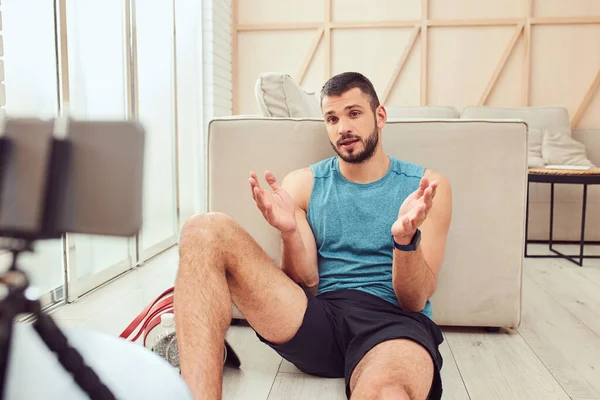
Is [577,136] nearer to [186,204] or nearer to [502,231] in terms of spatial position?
[502,231]

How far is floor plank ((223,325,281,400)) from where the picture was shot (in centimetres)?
143

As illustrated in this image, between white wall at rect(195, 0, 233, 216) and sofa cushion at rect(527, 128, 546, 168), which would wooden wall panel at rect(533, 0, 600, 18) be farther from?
white wall at rect(195, 0, 233, 216)

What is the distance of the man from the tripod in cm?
72

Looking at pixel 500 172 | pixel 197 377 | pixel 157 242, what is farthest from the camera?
pixel 157 242

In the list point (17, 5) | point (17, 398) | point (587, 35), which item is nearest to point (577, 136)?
point (587, 35)

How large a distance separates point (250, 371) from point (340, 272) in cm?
41

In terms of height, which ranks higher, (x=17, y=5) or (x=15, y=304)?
(x=17, y=5)

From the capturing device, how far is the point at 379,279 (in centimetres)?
145

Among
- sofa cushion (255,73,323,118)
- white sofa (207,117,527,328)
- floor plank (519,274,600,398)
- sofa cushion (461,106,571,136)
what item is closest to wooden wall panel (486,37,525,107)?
sofa cushion (461,106,571,136)

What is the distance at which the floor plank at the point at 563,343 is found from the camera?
1.50m

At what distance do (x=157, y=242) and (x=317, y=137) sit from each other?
1786mm

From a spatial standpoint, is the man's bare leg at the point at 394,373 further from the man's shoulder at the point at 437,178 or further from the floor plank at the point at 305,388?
the man's shoulder at the point at 437,178

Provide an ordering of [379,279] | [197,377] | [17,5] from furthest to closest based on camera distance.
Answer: [17,5] → [379,279] → [197,377]

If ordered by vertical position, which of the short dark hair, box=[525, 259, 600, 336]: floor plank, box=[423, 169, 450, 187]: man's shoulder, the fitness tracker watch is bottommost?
box=[525, 259, 600, 336]: floor plank
